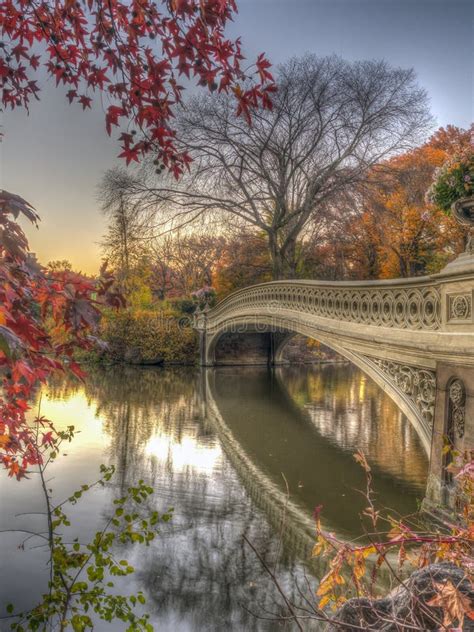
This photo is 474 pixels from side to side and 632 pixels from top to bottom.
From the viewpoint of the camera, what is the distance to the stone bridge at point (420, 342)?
4.89 metres

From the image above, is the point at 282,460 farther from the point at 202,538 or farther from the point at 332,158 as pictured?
the point at 332,158

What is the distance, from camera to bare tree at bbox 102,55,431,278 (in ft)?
61.4

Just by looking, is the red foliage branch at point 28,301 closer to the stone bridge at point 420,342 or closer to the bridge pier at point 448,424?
the stone bridge at point 420,342

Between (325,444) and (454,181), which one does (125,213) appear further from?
(454,181)

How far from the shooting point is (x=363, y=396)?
15977 millimetres

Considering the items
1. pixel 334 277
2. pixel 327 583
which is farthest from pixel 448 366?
pixel 334 277

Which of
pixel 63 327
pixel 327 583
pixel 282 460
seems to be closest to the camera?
pixel 327 583

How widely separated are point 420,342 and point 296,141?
15688 mm

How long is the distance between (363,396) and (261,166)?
919 cm

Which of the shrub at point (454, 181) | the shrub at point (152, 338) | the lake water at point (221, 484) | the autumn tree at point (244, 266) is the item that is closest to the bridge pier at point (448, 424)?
the lake water at point (221, 484)

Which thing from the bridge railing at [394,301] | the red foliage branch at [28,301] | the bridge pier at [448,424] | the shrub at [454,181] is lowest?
the bridge pier at [448,424]

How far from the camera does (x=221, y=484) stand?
7055mm

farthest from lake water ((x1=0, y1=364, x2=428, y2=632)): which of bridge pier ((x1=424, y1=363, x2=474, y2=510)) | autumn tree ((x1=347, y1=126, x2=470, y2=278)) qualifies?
autumn tree ((x1=347, y1=126, x2=470, y2=278))

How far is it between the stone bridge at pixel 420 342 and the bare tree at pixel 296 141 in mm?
10708
